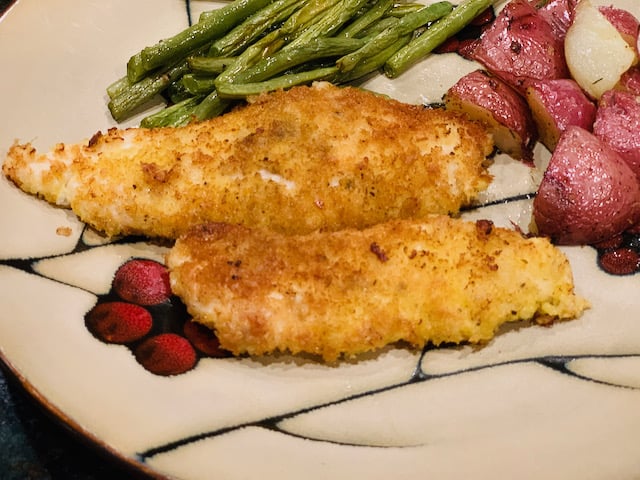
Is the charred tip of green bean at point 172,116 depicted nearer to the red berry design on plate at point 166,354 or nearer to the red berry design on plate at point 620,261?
the red berry design on plate at point 166,354

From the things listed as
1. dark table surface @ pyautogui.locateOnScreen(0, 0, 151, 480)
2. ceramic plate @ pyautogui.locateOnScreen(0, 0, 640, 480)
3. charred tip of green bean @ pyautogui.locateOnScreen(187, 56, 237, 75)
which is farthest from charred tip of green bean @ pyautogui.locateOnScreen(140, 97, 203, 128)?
dark table surface @ pyautogui.locateOnScreen(0, 0, 151, 480)

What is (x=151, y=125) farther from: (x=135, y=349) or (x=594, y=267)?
(x=594, y=267)

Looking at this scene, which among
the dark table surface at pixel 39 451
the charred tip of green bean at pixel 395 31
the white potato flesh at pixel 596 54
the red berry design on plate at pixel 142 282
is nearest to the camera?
the dark table surface at pixel 39 451

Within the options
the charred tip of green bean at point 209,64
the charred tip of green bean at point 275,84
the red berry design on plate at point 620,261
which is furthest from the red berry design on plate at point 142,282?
the red berry design on plate at point 620,261

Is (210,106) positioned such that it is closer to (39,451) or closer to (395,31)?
(395,31)

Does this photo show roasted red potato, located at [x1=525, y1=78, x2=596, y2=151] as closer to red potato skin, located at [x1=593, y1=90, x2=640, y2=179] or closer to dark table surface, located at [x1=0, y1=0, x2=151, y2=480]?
red potato skin, located at [x1=593, y1=90, x2=640, y2=179]

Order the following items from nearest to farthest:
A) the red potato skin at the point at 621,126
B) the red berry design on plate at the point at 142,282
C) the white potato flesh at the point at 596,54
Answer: the red berry design on plate at the point at 142,282 → the red potato skin at the point at 621,126 → the white potato flesh at the point at 596,54

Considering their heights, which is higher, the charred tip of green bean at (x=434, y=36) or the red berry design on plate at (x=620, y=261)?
the charred tip of green bean at (x=434, y=36)
